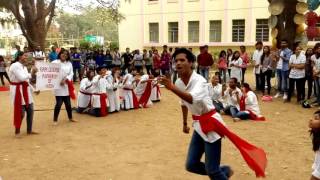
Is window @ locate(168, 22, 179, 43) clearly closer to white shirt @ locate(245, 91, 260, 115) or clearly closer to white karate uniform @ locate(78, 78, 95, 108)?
white karate uniform @ locate(78, 78, 95, 108)

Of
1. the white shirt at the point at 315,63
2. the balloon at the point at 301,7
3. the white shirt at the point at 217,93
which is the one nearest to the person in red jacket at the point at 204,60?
the balloon at the point at 301,7

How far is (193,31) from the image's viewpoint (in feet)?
99.8

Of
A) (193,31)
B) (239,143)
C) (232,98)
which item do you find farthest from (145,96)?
(193,31)

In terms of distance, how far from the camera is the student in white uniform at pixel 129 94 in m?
10.8

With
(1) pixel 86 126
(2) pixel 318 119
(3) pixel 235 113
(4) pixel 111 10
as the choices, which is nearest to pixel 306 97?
(3) pixel 235 113

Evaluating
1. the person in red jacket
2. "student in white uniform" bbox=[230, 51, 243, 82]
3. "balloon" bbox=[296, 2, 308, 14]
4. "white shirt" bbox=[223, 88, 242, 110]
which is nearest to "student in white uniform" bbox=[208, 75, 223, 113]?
"white shirt" bbox=[223, 88, 242, 110]

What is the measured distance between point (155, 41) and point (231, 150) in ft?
85.3

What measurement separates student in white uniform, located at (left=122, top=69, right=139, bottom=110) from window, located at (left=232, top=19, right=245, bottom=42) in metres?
18.7

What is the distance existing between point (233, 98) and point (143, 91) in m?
3.02

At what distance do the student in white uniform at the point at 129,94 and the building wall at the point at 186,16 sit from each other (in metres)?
17.5

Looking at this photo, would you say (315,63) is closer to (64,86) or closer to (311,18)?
(311,18)

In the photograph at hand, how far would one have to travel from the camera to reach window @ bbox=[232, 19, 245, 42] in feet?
92.5

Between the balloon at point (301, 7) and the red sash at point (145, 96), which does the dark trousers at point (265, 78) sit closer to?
the balloon at point (301, 7)

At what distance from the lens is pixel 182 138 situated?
7.47 meters
